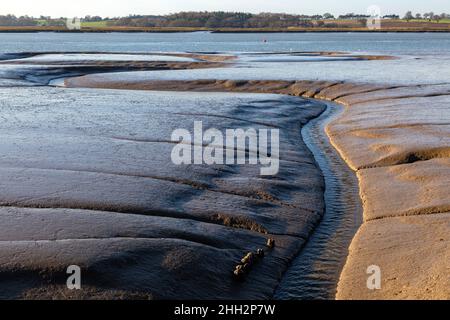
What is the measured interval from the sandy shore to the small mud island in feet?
0.09

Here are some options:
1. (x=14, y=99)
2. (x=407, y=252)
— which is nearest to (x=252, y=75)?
(x=14, y=99)

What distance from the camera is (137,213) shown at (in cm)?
850

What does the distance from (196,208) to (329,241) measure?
1.81 metres

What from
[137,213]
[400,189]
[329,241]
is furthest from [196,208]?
[400,189]

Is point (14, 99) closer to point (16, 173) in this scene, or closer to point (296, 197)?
point (16, 173)

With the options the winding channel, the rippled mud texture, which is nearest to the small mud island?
the rippled mud texture

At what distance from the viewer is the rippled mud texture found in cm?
651

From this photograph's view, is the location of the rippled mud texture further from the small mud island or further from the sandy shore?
the sandy shore

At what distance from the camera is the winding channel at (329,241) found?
6.98 m

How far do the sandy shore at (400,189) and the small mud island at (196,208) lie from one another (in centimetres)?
3

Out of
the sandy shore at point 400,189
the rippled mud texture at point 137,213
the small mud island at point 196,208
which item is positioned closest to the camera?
the rippled mud texture at point 137,213

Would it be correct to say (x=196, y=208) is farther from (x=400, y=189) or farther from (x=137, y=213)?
(x=400, y=189)

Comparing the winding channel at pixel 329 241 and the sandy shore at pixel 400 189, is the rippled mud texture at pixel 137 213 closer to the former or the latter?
the winding channel at pixel 329 241

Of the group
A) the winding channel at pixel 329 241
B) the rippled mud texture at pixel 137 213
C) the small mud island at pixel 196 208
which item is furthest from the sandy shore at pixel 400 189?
the rippled mud texture at pixel 137 213
